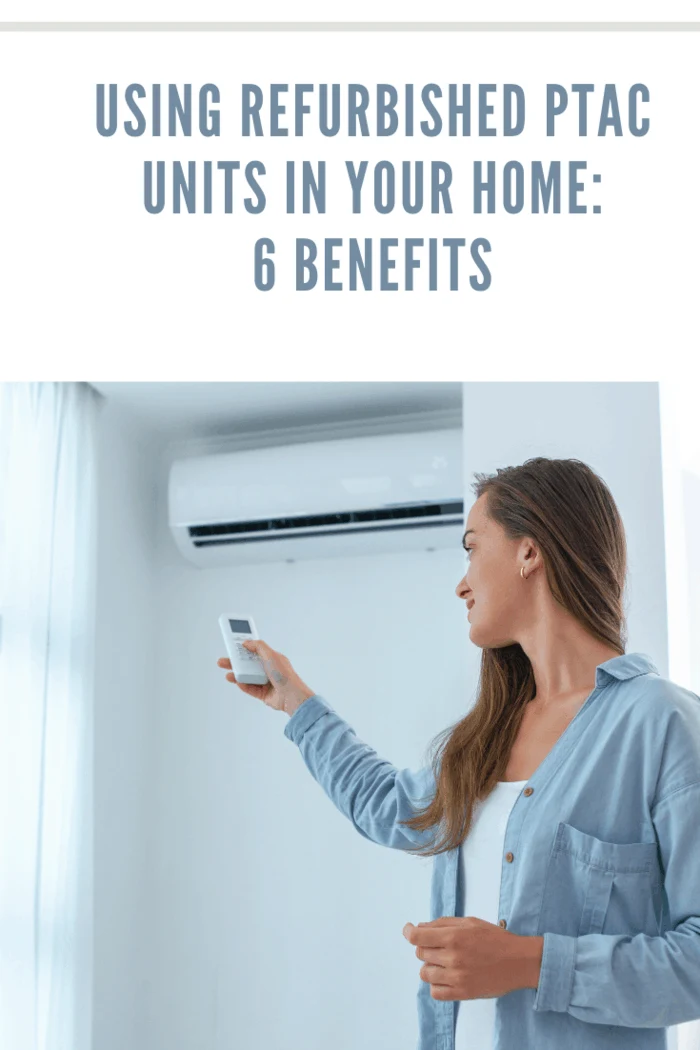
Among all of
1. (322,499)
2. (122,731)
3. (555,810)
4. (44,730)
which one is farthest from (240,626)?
(122,731)

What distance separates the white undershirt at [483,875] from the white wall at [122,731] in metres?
1.61

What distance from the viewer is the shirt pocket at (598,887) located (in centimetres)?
100

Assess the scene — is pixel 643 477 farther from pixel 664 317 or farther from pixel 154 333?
pixel 154 333

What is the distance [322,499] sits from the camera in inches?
102

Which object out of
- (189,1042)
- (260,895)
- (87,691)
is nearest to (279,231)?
(87,691)

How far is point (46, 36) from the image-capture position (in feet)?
5.16

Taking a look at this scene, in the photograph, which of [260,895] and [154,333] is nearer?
[154,333]

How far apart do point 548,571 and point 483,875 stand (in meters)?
0.34

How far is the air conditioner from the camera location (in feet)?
8.21

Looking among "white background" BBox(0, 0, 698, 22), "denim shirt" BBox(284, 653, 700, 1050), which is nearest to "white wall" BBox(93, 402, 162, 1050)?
"white background" BBox(0, 0, 698, 22)

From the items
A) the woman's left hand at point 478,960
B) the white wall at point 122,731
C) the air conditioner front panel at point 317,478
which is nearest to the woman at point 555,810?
the woman's left hand at point 478,960

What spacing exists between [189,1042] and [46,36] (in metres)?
2.31

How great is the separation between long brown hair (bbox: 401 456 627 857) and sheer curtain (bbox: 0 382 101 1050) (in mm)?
1137

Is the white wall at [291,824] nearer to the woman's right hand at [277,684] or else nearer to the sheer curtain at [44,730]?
the sheer curtain at [44,730]
